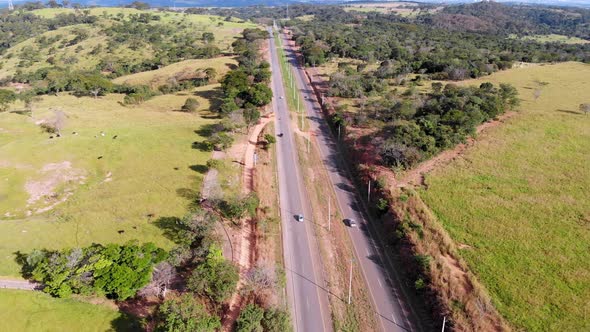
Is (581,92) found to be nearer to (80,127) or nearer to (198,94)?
(198,94)

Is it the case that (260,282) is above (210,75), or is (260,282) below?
below

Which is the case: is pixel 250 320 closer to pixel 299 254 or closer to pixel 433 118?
pixel 299 254

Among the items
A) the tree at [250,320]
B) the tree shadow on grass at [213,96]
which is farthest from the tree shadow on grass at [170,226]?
the tree shadow on grass at [213,96]

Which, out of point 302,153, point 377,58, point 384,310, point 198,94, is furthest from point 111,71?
point 384,310

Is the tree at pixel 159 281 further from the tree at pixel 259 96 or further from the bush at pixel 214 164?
the tree at pixel 259 96

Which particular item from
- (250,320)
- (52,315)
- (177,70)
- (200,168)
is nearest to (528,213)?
(250,320)

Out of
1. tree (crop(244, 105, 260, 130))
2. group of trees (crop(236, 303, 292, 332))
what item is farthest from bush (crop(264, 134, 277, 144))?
group of trees (crop(236, 303, 292, 332))
